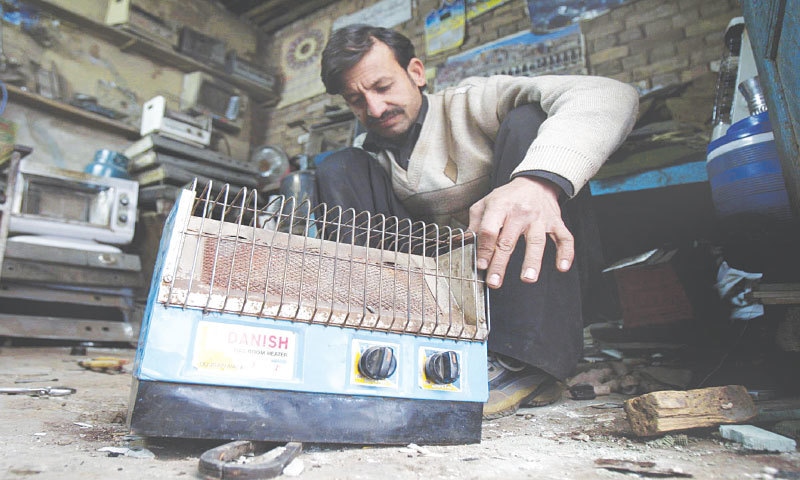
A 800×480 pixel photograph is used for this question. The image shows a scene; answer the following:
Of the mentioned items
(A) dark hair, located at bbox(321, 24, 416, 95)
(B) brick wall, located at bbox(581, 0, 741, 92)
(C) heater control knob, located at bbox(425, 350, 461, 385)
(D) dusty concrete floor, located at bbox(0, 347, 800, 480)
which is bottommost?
(D) dusty concrete floor, located at bbox(0, 347, 800, 480)

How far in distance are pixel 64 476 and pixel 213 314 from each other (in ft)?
0.97

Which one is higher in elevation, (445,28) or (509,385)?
(445,28)

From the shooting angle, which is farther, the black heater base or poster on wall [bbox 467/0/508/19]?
poster on wall [bbox 467/0/508/19]

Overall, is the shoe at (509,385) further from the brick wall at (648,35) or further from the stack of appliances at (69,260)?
the stack of appliances at (69,260)

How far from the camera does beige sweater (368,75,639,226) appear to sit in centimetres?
114

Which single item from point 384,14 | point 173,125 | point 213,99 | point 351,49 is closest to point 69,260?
point 173,125

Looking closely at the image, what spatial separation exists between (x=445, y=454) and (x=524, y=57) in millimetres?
3768

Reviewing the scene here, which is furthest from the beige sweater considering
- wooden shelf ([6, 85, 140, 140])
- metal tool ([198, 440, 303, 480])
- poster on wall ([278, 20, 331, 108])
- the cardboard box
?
poster on wall ([278, 20, 331, 108])

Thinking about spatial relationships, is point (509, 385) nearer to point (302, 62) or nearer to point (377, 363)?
point (377, 363)

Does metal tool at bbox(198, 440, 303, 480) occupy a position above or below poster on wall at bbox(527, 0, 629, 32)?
below

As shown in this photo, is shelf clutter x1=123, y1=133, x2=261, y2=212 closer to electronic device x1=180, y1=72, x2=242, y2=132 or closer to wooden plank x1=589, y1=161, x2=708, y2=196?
electronic device x1=180, y1=72, x2=242, y2=132

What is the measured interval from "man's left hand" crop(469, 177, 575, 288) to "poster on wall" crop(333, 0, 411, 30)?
4.33 m

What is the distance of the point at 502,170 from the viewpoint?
4.44ft

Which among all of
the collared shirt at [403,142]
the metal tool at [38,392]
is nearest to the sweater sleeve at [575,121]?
the collared shirt at [403,142]
